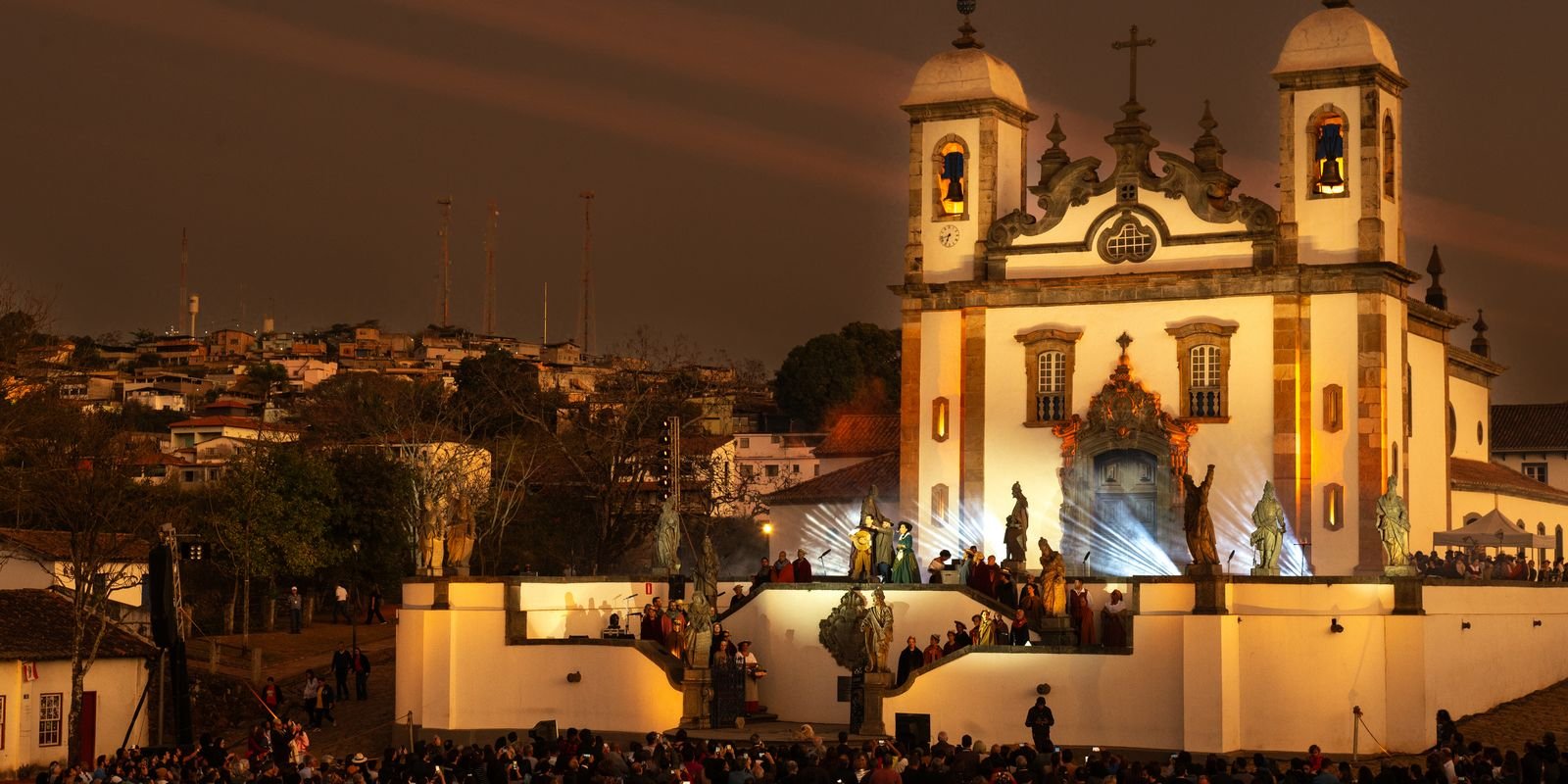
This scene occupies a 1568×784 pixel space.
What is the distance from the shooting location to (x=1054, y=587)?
3606 cm

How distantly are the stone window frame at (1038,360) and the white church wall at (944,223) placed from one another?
6.66 ft

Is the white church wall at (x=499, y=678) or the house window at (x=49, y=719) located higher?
the white church wall at (x=499, y=678)

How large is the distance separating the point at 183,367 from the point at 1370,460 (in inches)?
3943

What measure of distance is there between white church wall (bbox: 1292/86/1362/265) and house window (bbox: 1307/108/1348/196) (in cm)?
9

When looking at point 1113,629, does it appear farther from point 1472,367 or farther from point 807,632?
point 1472,367

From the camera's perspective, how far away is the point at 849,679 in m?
37.2

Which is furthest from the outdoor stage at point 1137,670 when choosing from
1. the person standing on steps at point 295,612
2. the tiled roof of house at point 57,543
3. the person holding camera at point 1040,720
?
the person standing on steps at point 295,612

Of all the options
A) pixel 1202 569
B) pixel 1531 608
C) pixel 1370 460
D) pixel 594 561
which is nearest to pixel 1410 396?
pixel 1370 460

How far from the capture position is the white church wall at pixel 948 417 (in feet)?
152

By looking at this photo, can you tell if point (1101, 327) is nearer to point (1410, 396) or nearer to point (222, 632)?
point (1410, 396)

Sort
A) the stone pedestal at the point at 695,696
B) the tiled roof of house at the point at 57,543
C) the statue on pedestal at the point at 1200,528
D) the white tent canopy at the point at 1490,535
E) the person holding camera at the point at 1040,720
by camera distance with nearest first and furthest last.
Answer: the person holding camera at the point at 1040,720, the statue on pedestal at the point at 1200,528, the stone pedestal at the point at 695,696, the white tent canopy at the point at 1490,535, the tiled roof of house at the point at 57,543

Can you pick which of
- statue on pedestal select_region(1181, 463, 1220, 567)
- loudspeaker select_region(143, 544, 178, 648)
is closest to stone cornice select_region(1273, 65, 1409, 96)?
statue on pedestal select_region(1181, 463, 1220, 567)

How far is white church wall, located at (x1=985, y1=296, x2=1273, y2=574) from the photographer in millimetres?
43656

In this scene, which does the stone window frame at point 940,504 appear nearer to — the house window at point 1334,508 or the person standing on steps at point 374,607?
the house window at point 1334,508
